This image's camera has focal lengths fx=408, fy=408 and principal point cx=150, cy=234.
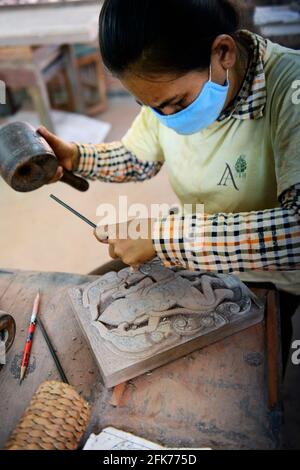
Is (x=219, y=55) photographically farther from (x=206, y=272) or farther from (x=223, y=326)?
(x=223, y=326)

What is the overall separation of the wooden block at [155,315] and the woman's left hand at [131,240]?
0.29ft

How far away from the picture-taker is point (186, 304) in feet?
3.63

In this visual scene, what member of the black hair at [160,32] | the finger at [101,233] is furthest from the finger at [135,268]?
the black hair at [160,32]

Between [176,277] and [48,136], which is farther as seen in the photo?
[48,136]

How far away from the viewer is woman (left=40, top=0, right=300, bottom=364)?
966 millimetres

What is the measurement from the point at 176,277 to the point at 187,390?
1.14ft

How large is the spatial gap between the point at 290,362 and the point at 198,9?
1.64 meters

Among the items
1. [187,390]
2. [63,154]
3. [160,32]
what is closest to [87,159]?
[63,154]

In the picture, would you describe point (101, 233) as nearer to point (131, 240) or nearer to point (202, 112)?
point (131, 240)

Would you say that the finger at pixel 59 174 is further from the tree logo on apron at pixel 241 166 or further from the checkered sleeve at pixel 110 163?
the tree logo on apron at pixel 241 166

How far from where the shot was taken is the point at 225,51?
107cm

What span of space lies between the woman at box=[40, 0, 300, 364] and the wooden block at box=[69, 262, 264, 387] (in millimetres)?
74
